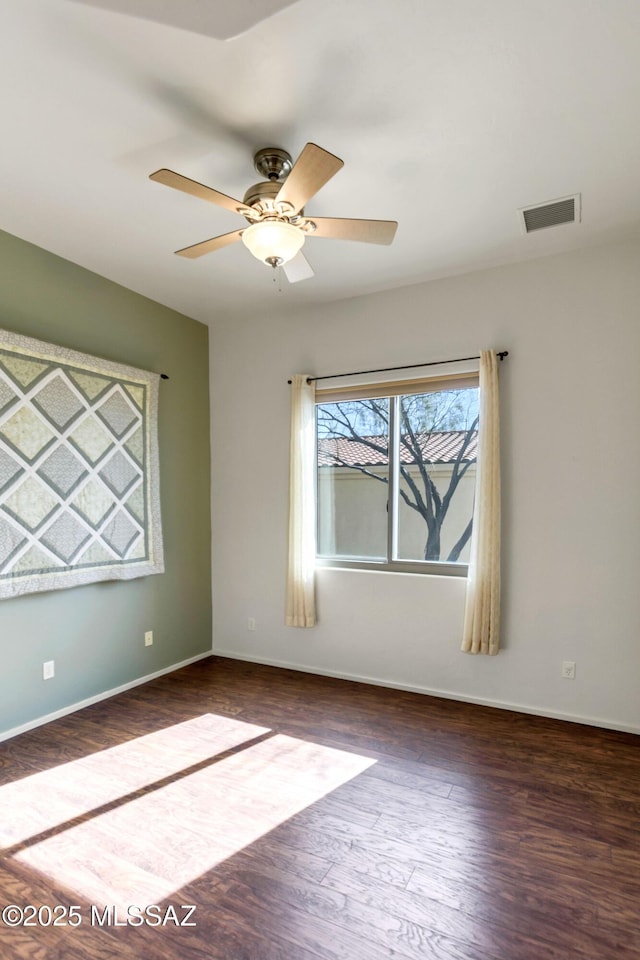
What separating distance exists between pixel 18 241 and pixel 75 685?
8.62 feet

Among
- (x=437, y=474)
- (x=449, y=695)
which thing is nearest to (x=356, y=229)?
(x=437, y=474)

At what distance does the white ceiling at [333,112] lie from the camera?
4.93ft

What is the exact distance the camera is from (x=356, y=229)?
2.07 metres

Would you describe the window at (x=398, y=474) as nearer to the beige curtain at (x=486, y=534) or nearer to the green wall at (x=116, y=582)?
A: the beige curtain at (x=486, y=534)

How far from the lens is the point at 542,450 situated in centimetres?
299

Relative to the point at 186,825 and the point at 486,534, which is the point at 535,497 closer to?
the point at 486,534

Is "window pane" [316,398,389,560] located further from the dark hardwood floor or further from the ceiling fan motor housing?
the ceiling fan motor housing

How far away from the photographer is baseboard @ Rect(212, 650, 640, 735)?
2.83 metres

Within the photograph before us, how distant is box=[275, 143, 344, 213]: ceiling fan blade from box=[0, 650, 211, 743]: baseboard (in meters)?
3.00

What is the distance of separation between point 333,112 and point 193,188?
1.99ft

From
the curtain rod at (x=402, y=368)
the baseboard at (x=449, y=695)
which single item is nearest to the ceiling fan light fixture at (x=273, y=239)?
the curtain rod at (x=402, y=368)

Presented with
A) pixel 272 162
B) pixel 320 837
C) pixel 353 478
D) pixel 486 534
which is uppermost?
pixel 272 162

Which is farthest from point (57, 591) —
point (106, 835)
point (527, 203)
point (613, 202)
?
point (613, 202)

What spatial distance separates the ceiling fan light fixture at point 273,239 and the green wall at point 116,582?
1.58 meters
